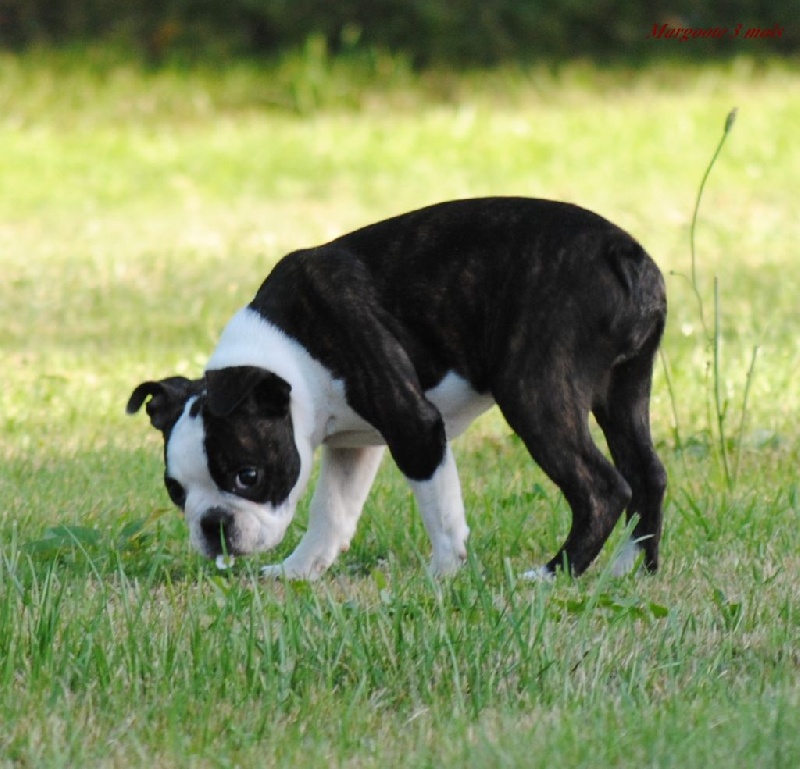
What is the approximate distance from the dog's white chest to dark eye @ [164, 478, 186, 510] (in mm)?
503

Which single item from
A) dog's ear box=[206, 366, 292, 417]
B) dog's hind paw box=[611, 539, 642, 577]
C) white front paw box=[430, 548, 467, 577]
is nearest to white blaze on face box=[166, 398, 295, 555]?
dog's ear box=[206, 366, 292, 417]

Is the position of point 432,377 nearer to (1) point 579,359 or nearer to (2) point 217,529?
(1) point 579,359

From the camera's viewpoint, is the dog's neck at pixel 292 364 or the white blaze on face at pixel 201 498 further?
the dog's neck at pixel 292 364

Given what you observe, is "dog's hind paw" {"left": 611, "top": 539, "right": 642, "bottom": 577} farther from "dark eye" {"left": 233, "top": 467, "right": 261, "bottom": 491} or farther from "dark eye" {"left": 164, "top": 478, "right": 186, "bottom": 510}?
"dark eye" {"left": 164, "top": 478, "right": 186, "bottom": 510}

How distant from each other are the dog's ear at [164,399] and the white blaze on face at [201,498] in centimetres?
14

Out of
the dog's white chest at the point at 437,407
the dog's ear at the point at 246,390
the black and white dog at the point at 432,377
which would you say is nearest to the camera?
the dog's ear at the point at 246,390

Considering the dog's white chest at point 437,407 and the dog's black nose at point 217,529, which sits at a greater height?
the dog's white chest at point 437,407

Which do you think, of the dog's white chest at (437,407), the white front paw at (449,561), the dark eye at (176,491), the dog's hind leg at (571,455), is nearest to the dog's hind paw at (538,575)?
the dog's hind leg at (571,455)

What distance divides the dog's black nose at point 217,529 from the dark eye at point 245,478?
0.28 feet

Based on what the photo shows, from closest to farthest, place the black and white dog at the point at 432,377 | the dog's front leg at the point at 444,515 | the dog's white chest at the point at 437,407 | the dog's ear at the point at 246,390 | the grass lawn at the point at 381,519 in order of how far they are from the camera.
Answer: the grass lawn at the point at 381,519 < the dog's ear at the point at 246,390 < the black and white dog at the point at 432,377 < the dog's front leg at the point at 444,515 < the dog's white chest at the point at 437,407

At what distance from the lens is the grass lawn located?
3299 mm

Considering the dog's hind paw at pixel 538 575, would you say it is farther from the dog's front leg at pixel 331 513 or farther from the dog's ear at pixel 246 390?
the dog's ear at pixel 246 390

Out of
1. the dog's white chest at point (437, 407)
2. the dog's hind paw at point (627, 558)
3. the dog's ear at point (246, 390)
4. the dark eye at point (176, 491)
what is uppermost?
the dog's ear at point (246, 390)

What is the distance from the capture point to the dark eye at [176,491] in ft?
14.9
